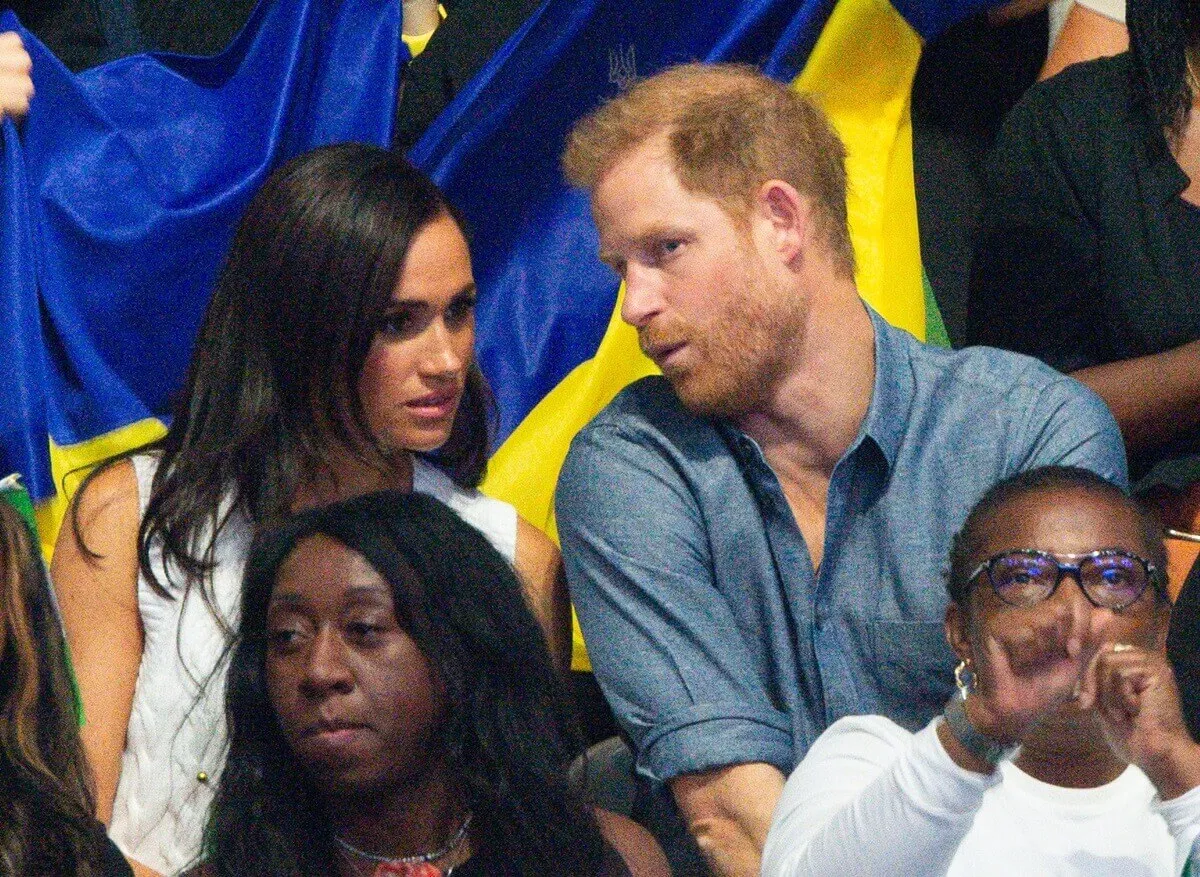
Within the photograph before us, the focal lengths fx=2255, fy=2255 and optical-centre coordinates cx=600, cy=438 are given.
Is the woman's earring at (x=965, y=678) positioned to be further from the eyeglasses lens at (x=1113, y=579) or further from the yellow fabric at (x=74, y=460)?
the yellow fabric at (x=74, y=460)

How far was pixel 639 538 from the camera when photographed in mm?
3121

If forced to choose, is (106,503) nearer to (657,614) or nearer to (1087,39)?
(657,614)

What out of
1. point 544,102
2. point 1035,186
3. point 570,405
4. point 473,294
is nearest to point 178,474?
point 473,294

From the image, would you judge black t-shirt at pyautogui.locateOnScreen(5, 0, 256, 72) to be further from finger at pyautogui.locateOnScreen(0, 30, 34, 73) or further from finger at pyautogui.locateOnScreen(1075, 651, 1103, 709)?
finger at pyautogui.locateOnScreen(1075, 651, 1103, 709)

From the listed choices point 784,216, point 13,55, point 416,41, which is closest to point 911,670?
point 784,216

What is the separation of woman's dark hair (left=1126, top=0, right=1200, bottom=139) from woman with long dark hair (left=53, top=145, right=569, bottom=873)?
1156 mm

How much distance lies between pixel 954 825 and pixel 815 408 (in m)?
0.98

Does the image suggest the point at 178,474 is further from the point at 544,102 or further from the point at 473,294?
the point at 544,102

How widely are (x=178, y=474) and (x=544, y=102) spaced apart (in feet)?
3.78

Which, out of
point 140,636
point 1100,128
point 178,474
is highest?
point 1100,128

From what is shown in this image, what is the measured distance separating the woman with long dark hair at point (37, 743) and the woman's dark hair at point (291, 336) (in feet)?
1.65

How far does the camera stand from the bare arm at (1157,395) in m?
3.51

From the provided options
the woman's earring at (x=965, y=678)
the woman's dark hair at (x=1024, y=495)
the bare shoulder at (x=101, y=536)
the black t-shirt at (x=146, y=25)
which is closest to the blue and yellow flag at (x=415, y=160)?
the black t-shirt at (x=146, y=25)

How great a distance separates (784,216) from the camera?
3.31 metres
